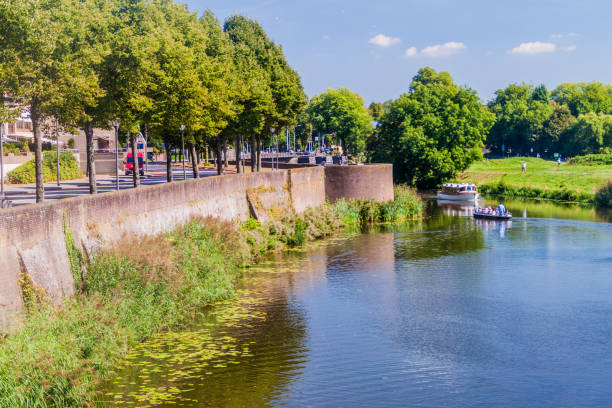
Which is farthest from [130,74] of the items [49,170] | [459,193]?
[459,193]

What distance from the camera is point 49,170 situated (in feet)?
173

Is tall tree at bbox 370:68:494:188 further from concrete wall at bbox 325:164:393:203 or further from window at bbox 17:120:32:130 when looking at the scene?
window at bbox 17:120:32:130

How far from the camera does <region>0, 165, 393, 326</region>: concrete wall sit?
18750 mm

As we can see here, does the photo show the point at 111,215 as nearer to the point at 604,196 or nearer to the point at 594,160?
the point at 604,196

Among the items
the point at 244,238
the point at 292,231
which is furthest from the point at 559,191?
the point at 244,238

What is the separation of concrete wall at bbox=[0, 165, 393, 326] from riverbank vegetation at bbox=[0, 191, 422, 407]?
0.52 m

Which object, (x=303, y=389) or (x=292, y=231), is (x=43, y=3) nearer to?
(x=303, y=389)

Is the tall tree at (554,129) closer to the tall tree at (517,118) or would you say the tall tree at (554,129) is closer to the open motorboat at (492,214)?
the tall tree at (517,118)

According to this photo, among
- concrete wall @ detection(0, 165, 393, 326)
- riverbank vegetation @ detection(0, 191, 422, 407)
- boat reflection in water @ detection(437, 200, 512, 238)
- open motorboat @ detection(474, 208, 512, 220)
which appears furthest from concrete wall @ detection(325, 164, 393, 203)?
riverbank vegetation @ detection(0, 191, 422, 407)

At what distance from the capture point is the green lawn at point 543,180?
79325mm

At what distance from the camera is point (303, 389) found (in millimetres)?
19188

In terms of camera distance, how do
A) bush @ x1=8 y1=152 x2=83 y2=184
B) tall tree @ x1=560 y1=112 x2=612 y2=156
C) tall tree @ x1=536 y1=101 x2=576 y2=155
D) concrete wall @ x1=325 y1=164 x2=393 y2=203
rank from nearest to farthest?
1. bush @ x1=8 y1=152 x2=83 y2=184
2. concrete wall @ x1=325 y1=164 x2=393 y2=203
3. tall tree @ x1=560 y1=112 x2=612 y2=156
4. tall tree @ x1=536 y1=101 x2=576 y2=155

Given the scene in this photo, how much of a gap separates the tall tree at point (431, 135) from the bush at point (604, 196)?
17.1 metres

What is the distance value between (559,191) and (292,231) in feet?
151
